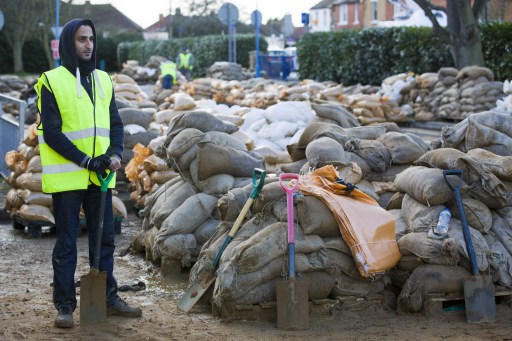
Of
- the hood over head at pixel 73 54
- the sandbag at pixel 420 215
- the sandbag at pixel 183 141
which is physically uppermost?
the hood over head at pixel 73 54

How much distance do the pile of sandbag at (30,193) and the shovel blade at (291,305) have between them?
12.3 feet

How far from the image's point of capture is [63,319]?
565 centimetres

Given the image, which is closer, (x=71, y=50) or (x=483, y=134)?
(x=71, y=50)

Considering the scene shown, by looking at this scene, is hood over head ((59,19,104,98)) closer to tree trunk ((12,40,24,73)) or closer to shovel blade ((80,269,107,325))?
shovel blade ((80,269,107,325))

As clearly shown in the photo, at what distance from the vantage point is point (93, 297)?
18.8 ft

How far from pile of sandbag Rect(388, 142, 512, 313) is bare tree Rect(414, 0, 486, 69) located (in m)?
15.3

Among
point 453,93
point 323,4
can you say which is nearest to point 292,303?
point 453,93

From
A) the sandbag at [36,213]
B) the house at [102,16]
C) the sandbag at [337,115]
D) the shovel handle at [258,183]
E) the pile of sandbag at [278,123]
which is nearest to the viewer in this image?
the shovel handle at [258,183]

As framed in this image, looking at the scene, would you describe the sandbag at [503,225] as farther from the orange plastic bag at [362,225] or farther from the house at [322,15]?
the house at [322,15]

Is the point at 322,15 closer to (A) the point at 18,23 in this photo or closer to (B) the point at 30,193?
(A) the point at 18,23

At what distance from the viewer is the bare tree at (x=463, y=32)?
70.8ft

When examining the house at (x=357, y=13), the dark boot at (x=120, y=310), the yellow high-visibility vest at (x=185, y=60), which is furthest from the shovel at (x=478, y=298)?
the house at (x=357, y=13)

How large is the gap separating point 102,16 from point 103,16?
1080mm

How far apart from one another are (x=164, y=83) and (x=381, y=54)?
6.85 metres
